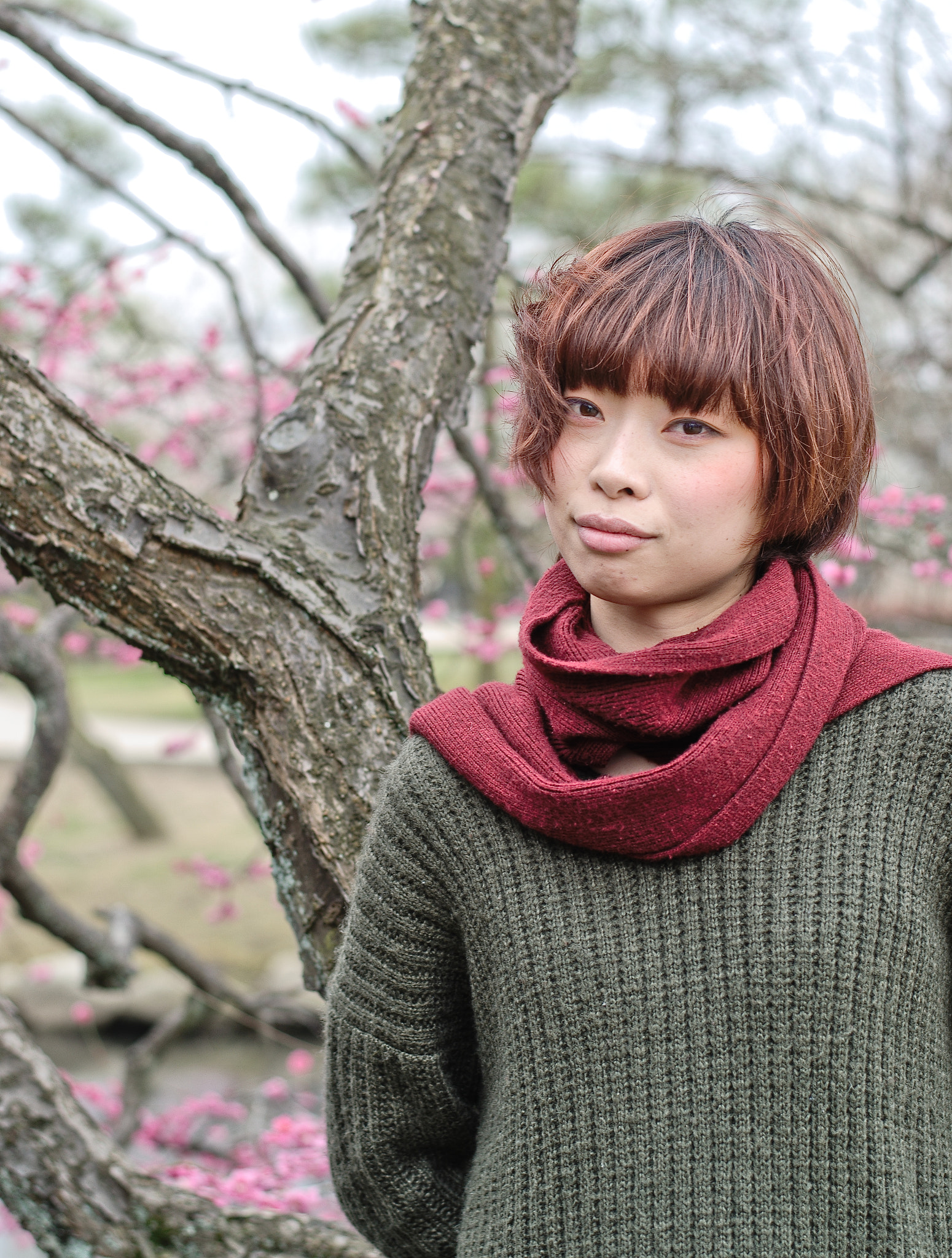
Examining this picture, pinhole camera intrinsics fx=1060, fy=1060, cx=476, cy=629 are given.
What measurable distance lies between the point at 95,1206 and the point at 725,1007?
3.38 ft

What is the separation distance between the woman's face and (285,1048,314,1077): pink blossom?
162 inches

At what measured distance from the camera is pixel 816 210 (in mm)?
5906

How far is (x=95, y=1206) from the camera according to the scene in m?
1.43

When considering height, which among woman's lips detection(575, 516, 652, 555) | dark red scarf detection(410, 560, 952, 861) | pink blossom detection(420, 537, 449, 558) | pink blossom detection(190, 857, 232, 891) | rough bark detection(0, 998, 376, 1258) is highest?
woman's lips detection(575, 516, 652, 555)

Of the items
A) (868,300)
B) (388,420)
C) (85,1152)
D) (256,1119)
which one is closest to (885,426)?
(868,300)

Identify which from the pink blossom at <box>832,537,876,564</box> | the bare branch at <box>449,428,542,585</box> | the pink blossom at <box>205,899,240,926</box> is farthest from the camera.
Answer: the pink blossom at <box>205,899,240,926</box>

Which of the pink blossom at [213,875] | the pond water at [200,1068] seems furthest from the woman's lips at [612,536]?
the pink blossom at [213,875]

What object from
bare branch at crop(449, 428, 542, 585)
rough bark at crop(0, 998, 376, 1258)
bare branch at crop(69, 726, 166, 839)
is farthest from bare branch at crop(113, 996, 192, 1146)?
bare branch at crop(69, 726, 166, 839)

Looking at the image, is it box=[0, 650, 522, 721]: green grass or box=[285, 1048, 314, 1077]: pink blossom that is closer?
box=[285, 1048, 314, 1077]: pink blossom

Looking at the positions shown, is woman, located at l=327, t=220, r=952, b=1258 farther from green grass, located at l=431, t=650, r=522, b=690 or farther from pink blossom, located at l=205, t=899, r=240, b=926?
pink blossom, located at l=205, t=899, r=240, b=926

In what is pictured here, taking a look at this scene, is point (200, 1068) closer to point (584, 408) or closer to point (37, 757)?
point (37, 757)

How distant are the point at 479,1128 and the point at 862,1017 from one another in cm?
38

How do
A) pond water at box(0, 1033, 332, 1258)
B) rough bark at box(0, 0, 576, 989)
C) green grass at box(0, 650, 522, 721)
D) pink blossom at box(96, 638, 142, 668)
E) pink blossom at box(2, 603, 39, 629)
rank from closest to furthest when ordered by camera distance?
1. rough bark at box(0, 0, 576, 989)
2. pink blossom at box(96, 638, 142, 668)
3. pond water at box(0, 1033, 332, 1258)
4. pink blossom at box(2, 603, 39, 629)
5. green grass at box(0, 650, 522, 721)

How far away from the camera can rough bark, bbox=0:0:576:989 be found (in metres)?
1.19
